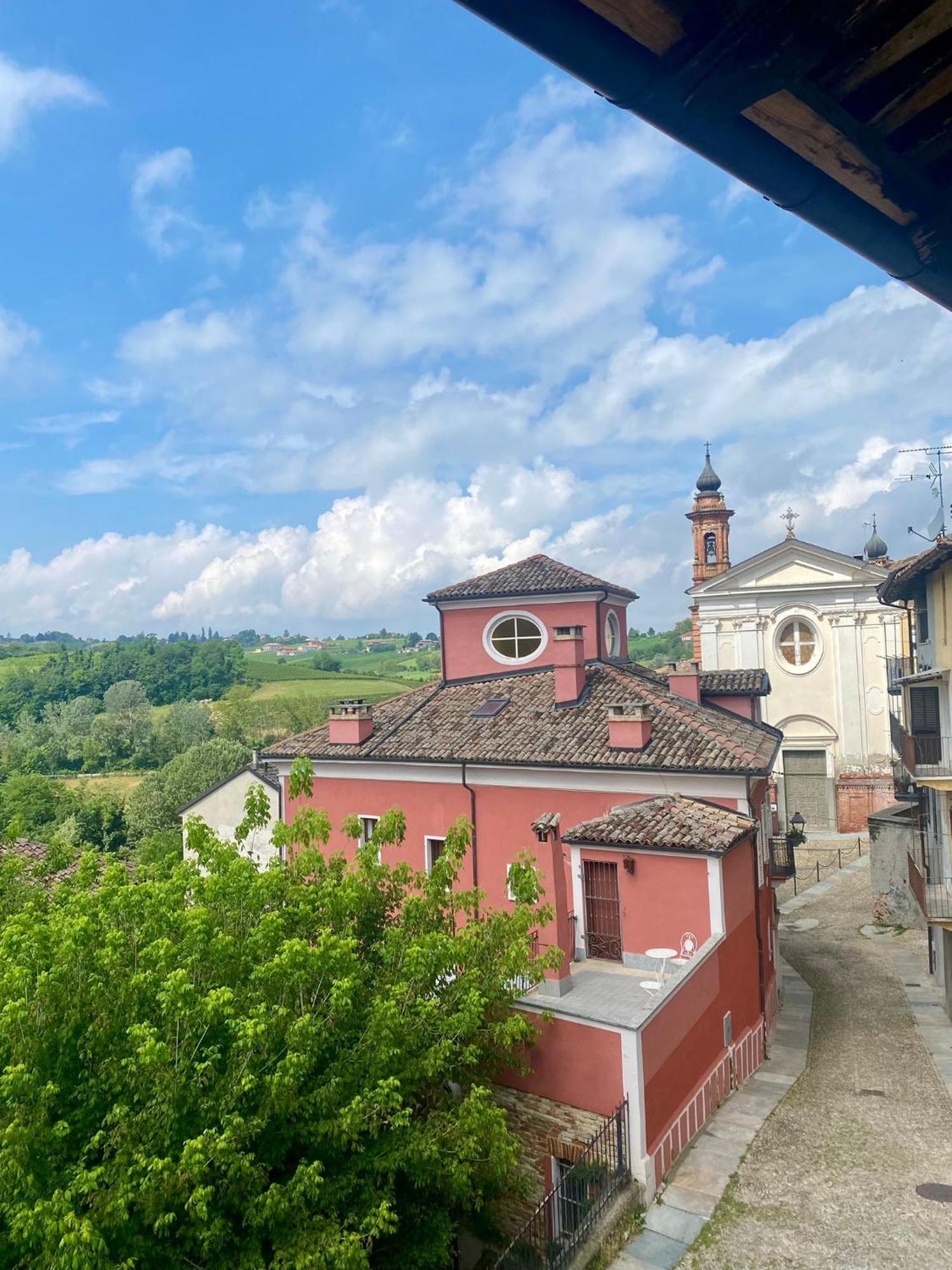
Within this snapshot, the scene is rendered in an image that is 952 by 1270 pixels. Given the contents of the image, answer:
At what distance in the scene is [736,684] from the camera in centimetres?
1892

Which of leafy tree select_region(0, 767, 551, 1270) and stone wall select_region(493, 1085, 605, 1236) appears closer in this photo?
leafy tree select_region(0, 767, 551, 1270)

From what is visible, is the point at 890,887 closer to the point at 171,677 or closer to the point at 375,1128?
the point at 375,1128

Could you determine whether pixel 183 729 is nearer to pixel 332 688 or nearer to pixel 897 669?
pixel 332 688

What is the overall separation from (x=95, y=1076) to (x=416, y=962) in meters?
3.34

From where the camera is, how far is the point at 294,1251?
7.11 metres

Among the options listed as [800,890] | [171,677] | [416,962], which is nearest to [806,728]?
[800,890]

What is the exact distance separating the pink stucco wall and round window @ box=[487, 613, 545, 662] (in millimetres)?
148

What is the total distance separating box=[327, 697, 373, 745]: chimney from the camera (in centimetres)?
1866

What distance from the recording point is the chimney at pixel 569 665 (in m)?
17.5

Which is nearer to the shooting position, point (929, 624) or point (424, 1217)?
point (424, 1217)

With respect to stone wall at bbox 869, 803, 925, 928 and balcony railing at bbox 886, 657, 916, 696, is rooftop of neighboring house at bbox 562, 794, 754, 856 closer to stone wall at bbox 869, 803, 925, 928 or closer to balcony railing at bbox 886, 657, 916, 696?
stone wall at bbox 869, 803, 925, 928

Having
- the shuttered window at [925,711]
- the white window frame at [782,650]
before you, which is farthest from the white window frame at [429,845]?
the white window frame at [782,650]

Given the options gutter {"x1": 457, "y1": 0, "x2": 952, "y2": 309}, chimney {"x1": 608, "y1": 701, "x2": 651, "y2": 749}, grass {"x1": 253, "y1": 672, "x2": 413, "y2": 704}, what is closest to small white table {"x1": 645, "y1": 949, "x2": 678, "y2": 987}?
chimney {"x1": 608, "y1": 701, "x2": 651, "y2": 749}

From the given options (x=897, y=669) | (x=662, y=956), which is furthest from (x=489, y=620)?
(x=897, y=669)
